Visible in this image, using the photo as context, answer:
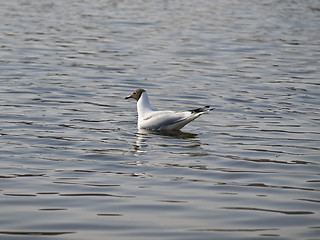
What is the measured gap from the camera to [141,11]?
3272 cm

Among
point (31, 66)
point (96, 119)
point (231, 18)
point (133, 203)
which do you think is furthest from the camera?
point (231, 18)

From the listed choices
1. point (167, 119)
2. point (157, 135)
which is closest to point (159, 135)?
point (157, 135)

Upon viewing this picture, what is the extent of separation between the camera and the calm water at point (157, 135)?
7008mm

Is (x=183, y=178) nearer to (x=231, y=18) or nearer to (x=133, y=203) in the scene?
(x=133, y=203)

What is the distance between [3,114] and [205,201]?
6347 millimetres

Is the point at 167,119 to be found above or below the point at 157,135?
above

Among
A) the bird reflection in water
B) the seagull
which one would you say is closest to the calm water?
the bird reflection in water

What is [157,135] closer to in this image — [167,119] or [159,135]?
[159,135]

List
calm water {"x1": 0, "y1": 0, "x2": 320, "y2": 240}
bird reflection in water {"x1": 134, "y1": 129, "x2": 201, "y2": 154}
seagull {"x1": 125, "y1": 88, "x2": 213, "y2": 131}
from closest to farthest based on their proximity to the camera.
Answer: calm water {"x1": 0, "y1": 0, "x2": 320, "y2": 240} < bird reflection in water {"x1": 134, "y1": 129, "x2": 201, "y2": 154} < seagull {"x1": 125, "y1": 88, "x2": 213, "y2": 131}

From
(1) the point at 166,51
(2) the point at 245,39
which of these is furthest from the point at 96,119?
(2) the point at 245,39

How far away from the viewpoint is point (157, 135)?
39.1 feet

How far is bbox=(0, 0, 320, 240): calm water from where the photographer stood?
7.01 metres

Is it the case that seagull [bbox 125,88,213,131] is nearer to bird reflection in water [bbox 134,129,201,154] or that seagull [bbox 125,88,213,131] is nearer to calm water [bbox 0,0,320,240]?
bird reflection in water [bbox 134,129,201,154]

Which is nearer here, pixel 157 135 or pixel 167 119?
pixel 157 135
